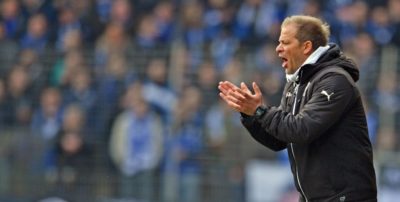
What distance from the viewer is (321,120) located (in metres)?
5.34

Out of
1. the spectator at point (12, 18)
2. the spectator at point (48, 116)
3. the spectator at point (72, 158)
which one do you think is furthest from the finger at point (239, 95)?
the spectator at point (12, 18)

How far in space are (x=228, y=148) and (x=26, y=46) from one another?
3307mm

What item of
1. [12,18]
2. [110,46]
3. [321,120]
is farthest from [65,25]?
[321,120]

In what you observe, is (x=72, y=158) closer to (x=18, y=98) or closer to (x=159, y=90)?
(x=18, y=98)

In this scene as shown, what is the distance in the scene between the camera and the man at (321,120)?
212 inches

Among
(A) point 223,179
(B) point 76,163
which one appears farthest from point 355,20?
(B) point 76,163

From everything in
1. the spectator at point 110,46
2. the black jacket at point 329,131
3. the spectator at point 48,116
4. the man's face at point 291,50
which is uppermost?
the spectator at point 110,46

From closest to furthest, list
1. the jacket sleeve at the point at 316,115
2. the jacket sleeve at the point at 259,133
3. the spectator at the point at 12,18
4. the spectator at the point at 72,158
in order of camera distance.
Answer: the jacket sleeve at the point at 316,115 → the jacket sleeve at the point at 259,133 → the spectator at the point at 72,158 → the spectator at the point at 12,18

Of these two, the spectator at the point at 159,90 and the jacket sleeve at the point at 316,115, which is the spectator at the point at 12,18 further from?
the jacket sleeve at the point at 316,115

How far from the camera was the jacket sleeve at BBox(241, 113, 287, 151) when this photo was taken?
565cm

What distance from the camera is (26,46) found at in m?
13.2

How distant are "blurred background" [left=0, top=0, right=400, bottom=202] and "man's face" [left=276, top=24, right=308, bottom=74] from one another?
214 inches

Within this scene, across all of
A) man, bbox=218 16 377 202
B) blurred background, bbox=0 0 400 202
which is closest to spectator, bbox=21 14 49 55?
blurred background, bbox=0 0 400 202

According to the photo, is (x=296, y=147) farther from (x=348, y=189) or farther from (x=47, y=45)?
(x=47, y=45)
